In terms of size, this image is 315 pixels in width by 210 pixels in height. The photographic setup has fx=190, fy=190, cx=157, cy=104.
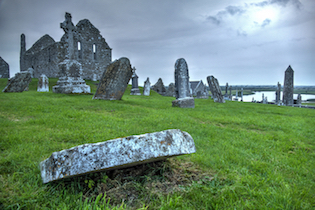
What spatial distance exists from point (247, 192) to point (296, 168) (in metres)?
1.24

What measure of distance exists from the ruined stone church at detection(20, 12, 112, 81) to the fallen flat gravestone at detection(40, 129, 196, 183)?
26005 millimetres

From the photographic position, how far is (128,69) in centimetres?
985

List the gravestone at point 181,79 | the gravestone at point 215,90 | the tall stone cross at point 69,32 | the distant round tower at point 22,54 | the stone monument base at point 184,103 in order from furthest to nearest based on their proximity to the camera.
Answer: the distant round tower at point 22,54 < the gravestone at point 215,90 < the tall stone cross at point 69,32 < the gravestone at point 181,79 < the stone monument base at point 184,103

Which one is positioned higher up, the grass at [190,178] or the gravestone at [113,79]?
the gravestone at [113,79]

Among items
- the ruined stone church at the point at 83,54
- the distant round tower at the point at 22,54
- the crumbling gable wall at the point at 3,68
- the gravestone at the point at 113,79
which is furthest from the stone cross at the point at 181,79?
the crumbling gable wall at the point at 3,68

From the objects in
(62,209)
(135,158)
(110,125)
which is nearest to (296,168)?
(135,158)

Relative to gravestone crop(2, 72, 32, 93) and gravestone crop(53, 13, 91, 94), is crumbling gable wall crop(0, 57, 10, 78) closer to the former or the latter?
gravestone crop(2, 72, 32, 93)

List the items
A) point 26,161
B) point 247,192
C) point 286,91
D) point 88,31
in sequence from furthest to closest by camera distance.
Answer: point 88,31 → point 286,91 → point 26,161 → point 247,192

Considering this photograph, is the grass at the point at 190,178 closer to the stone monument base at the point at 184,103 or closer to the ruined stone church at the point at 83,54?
the stone monument base at the point at 184,103

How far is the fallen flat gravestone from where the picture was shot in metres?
1.70

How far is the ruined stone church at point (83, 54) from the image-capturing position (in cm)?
2619

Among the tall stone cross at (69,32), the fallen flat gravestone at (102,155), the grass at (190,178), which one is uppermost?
the tall stone cross at (69,32)

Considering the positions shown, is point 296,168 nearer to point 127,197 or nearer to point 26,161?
point 127,197

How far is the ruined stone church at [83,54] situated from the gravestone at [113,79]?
1785 cm
